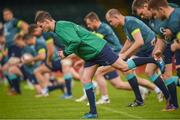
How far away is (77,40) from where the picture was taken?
34.5 feet

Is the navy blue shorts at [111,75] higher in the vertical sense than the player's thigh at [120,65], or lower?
lower

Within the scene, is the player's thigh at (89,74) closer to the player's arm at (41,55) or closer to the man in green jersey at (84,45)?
the man in green jersey at (84,45)

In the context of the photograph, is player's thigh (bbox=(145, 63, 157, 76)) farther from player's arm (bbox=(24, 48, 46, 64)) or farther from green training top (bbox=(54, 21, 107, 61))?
player's arm (bbox=(24, 48, 46, 64))

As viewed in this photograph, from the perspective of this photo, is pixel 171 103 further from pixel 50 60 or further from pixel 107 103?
pixel 50 60

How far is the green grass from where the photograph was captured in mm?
11086

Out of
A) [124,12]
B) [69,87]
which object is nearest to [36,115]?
[69,87]

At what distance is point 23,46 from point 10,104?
3.75 meters

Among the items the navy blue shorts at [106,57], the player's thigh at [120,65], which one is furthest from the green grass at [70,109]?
the navy blue shorts at [106,57]

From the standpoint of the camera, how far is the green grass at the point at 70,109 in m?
11.1

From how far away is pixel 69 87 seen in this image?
1571cm

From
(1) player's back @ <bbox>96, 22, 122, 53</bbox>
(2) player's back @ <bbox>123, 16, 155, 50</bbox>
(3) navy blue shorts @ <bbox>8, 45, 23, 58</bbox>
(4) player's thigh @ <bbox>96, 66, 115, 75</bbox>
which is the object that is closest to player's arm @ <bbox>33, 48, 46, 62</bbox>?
(3) navy blue shorts @ <bbox>8, 45, 23, 58</bbox>

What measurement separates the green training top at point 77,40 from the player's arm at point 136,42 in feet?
3.75

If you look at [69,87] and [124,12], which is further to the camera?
[124,12]

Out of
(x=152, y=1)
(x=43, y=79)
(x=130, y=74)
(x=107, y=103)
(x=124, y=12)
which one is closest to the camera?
(x=152, y=1)
